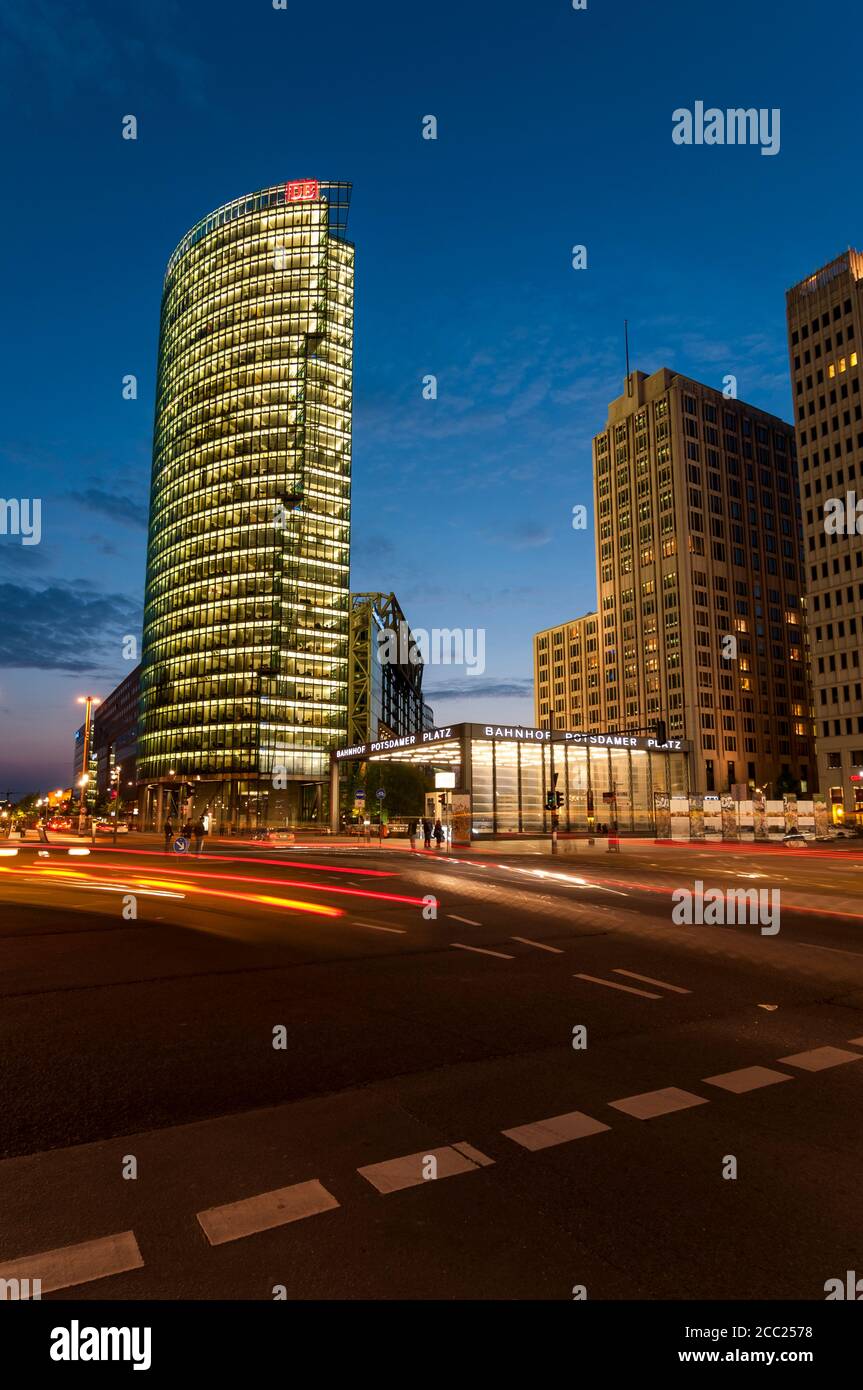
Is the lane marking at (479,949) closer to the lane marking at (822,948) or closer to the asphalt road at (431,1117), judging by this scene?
the asphalt road at (431,1117)

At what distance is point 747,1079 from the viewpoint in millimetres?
6273

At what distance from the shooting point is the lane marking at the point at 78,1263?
352 centimetres

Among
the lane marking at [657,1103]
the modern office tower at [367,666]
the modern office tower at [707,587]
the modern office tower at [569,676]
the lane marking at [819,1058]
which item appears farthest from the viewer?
the modern office tower at [569,676]

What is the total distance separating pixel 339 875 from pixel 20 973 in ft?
54.1

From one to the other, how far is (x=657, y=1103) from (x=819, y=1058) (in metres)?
2.20

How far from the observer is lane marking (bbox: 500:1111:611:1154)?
16.3ft

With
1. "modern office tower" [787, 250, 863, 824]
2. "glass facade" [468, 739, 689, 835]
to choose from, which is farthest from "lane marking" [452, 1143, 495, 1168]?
"modern office tower" [787, 250, 863, 824]

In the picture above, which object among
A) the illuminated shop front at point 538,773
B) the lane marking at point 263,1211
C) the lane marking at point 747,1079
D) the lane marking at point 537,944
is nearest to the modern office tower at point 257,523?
the illuminated shop front at point 538,773

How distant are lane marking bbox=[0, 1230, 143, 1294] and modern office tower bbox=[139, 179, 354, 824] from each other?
314 ft

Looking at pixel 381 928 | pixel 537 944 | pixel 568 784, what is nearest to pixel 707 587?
pixel 568 784

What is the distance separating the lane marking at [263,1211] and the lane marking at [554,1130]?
4.65 ft

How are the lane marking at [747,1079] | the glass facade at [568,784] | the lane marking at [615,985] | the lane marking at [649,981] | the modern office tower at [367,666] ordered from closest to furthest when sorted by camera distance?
1. the lane marking at [747,1079]
2. the lane marking at [615,985]
3. the lane marking at [649,981]
4. the glass facade at [568,784]
5. the modern office tower at [367,666]

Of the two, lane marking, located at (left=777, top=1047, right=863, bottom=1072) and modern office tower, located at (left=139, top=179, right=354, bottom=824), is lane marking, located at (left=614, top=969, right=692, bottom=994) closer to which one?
lane marking, located at (left=777, top=1047, right=863, bottom=1072)

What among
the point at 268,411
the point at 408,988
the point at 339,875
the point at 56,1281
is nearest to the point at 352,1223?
the point at 56,1281
